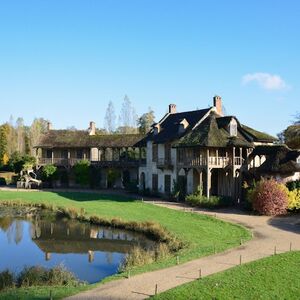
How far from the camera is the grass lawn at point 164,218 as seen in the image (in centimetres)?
2216

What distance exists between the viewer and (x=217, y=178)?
43312mm

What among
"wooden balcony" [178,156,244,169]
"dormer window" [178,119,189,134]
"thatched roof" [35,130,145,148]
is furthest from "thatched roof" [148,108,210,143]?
"thatched roof" [35,130,145,148]

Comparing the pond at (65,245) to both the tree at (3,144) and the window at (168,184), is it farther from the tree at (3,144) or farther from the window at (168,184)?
the tree at (3,144)

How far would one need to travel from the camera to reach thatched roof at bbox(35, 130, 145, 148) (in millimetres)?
59125

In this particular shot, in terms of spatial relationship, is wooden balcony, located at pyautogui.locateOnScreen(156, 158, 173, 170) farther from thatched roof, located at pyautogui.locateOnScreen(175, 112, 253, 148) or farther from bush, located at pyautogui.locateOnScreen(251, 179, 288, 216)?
bush, located at pyautogui.locateOnScreen(251, 179, 288, 216)

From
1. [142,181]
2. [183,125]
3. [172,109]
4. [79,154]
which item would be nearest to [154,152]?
[142,181]

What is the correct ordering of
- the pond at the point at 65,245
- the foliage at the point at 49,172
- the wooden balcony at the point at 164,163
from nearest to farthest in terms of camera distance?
1. the pond at the point at 65,245
2. the wooden balcony at the point at 164,163
3. the foliage at the point at 49,172

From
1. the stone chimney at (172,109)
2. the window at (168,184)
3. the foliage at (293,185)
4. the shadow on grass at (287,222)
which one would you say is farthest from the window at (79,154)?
the shadow on grass at (287,222)

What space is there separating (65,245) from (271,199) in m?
15.9

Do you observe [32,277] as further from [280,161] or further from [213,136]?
[280,161]

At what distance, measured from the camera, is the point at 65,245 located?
27.3m

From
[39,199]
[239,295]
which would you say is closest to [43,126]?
[39,199]

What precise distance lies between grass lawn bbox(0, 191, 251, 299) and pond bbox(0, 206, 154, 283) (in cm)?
241

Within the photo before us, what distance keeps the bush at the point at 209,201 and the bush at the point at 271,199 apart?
445cm
